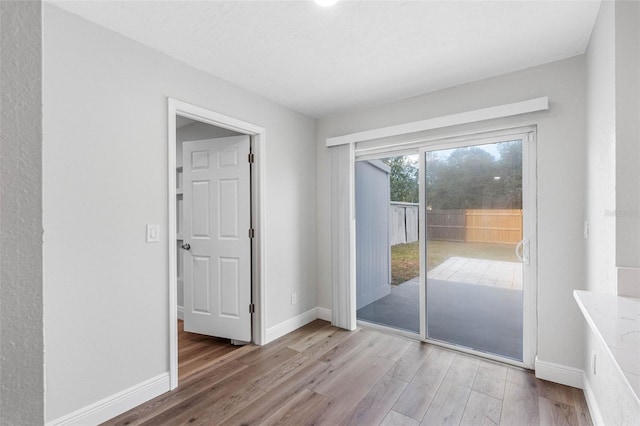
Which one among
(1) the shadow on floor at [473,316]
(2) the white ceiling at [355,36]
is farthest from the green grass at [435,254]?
(2) the white ceiling at [355,36]

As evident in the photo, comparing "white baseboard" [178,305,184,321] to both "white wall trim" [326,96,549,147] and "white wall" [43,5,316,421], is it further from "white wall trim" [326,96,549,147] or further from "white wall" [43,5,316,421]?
"white wall trim" [326,96,549,147]

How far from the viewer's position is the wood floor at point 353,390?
1887mm

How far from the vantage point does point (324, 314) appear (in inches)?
142

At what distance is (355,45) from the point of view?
6.82 feet

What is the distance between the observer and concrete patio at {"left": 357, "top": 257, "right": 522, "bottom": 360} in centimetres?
256

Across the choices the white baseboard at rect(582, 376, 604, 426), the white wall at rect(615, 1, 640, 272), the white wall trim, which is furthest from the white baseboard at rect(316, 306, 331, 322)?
the white wall at rect(615, 1, 640, 272)

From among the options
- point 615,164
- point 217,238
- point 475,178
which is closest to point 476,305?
point 475,178

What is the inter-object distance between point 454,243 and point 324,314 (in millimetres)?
1728

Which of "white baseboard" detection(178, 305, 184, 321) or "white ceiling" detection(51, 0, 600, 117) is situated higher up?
"white ceiling" detection(51, 0, 600, 117)

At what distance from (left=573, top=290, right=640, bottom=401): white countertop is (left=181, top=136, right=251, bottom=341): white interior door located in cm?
252

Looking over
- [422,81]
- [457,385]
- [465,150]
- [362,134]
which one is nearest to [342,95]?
[362,134]

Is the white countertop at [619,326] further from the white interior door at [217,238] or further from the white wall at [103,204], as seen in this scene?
the white interior door at [217,238]

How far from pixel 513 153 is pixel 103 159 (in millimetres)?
3049

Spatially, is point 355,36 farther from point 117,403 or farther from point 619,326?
point 117,403
